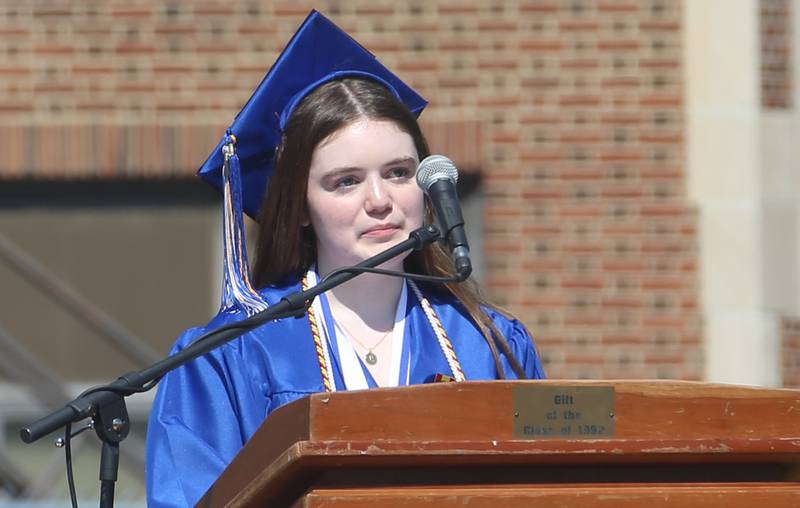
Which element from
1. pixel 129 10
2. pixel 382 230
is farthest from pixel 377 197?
pixel 129 10

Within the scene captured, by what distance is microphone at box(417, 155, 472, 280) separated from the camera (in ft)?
8.90

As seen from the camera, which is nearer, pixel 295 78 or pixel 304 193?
pixel 304 193

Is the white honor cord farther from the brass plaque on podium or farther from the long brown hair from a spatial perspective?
the brass plaque on podium

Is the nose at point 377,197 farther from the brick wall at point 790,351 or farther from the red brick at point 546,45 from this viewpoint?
the brick wall at point 790,351

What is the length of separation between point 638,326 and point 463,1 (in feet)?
5.47

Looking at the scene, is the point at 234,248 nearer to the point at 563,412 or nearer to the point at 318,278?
the point at 318,278

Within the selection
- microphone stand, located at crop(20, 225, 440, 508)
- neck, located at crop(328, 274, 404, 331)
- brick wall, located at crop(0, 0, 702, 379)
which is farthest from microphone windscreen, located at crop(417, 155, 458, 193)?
brick wall, located at crop(0, 0, 702, 379)

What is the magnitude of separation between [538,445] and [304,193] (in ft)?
4.18

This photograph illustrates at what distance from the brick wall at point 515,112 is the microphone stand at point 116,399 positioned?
4331 mm

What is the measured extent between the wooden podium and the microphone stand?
406mm

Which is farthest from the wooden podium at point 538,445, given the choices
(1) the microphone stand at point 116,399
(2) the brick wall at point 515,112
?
(2) the brick wall at point 515,112

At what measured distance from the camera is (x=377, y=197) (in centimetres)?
321

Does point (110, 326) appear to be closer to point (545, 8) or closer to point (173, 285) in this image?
point (173, 285)

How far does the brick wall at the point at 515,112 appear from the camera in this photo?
23.0 ft
